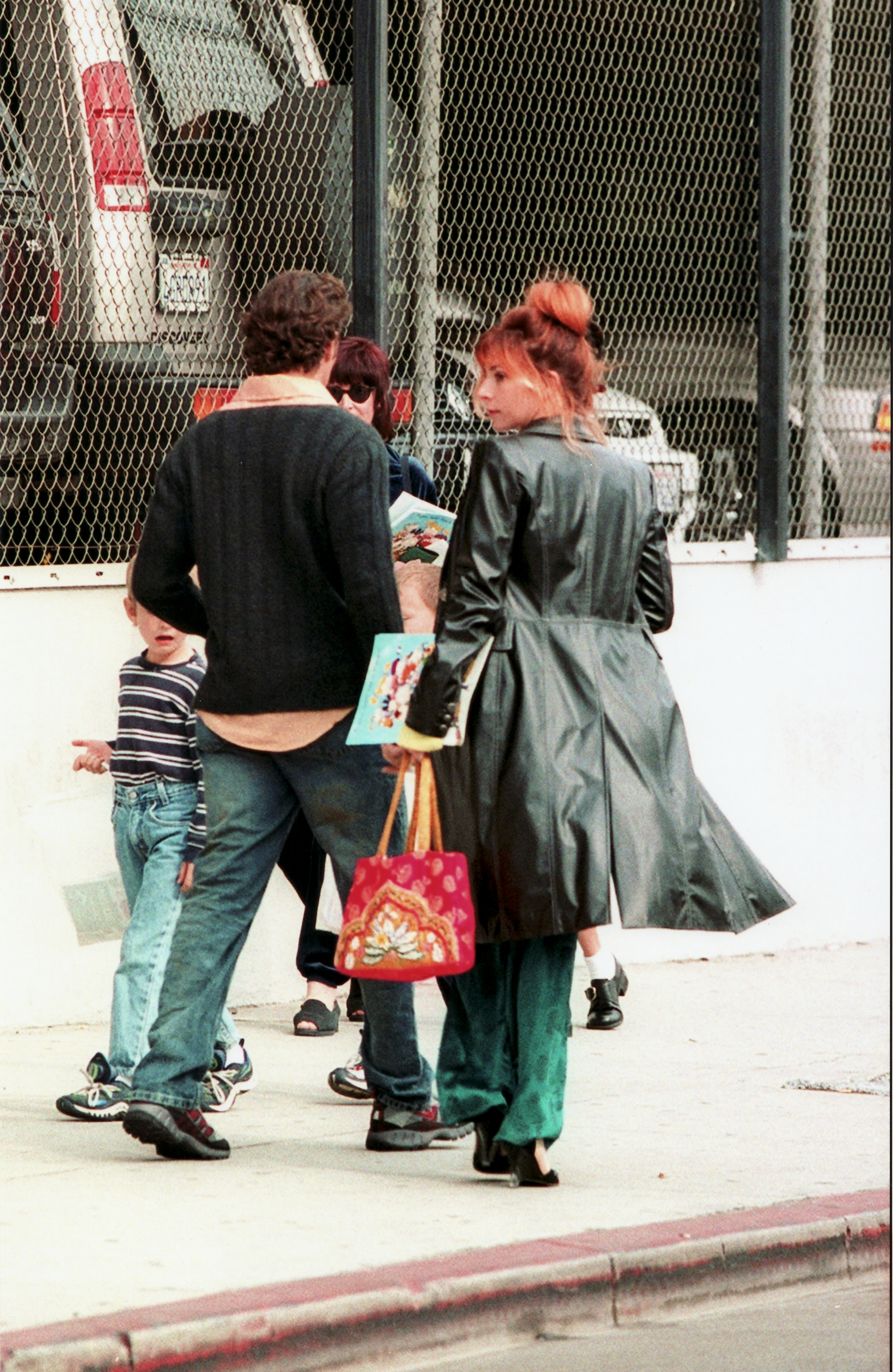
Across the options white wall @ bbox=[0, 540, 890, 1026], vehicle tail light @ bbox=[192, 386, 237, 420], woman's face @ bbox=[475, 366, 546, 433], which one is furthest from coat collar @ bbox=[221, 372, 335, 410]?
vehicle tail light @ bbox=[192, 386, 237, 420]

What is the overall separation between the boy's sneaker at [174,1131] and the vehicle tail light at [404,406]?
351cm

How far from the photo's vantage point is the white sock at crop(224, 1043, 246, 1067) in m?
6.12

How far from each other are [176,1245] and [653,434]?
17.4 ft

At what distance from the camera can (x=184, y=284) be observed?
25.4 ft

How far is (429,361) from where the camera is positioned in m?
8.40

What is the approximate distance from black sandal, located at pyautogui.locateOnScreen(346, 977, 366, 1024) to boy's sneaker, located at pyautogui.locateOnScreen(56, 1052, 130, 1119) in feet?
3.96

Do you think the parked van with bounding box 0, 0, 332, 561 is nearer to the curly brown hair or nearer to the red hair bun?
the curly brown hair

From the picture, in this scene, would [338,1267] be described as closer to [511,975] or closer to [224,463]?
[511,975]

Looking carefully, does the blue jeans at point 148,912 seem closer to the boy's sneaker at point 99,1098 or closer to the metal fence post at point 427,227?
the boy's sneaker at point 99,1098

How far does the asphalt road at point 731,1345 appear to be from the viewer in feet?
14.1

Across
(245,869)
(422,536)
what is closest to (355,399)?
(422,536)

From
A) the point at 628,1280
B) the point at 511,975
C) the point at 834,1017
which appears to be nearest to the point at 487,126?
the point at 834,1017

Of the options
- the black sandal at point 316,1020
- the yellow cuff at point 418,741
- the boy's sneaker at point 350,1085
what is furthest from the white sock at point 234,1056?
the yellow cuff at point 418,741

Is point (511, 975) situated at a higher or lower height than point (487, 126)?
lower
